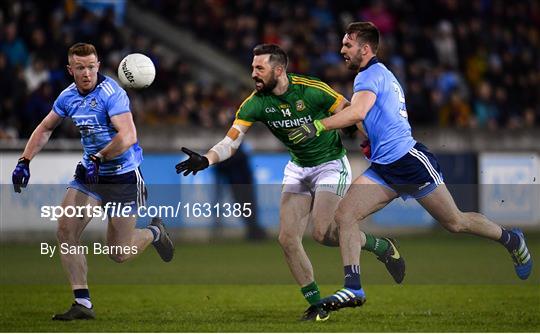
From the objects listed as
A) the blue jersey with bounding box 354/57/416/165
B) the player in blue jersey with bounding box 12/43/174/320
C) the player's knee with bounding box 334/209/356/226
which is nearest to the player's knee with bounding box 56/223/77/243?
the player in blue jersey with bounding box 12/43/174/320

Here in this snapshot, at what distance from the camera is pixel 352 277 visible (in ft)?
33.7

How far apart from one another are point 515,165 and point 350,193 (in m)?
10.1

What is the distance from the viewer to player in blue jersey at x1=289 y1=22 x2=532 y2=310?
10.4 m

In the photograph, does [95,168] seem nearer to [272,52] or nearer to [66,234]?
[66,234]

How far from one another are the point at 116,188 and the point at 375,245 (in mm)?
2412

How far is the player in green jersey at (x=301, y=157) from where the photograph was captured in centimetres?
1084

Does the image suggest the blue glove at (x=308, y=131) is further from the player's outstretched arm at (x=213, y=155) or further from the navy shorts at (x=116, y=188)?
the navy shorts at (x=116, y=188)

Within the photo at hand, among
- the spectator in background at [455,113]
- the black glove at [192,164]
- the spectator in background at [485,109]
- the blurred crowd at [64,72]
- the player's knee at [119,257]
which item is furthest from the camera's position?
the spectator in background at [485,109]

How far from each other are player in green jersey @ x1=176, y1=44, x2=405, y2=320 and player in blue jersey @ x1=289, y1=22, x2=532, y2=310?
39 cm

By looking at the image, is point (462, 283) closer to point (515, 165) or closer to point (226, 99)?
point (515, 165)

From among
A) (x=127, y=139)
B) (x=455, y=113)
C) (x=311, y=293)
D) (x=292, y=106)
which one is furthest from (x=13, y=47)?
(x=311, y=293)

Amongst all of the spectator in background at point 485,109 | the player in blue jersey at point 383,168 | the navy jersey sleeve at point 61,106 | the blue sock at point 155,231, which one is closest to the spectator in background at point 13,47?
the spectator in background at point 485,109

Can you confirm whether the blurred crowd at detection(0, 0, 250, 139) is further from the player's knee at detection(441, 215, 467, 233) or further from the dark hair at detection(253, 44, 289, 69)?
the player's knee at detection(441, 215, 467, 233)

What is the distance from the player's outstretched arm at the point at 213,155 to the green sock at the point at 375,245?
1.52m
